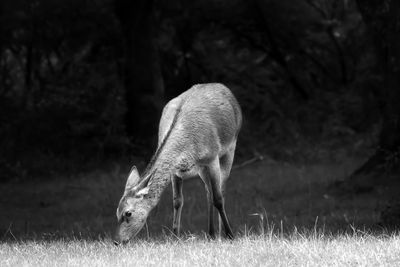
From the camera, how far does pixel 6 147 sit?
58.0ft

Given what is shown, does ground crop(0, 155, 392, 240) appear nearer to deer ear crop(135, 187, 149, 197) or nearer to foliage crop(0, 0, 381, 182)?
deer ear crop(135, 187, 149, 197)

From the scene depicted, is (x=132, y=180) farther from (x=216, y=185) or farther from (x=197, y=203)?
(x=197, y=203)

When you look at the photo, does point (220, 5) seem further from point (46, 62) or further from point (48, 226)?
point (48, 226)

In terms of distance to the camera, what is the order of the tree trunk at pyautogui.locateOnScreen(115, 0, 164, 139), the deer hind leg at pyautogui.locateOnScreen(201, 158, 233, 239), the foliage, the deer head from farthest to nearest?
the tree trunk at pyautogui.locateOnScreen(115, 0, 164, 139) → the foliage → the deer hind leg at pyautogui.locateOnScreen(201, 158, 233, 239) → the deer head

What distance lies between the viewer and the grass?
21.5 ft

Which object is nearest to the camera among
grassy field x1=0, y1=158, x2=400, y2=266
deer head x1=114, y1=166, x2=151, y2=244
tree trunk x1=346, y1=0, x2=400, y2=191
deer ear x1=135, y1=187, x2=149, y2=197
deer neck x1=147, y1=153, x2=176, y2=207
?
grassy field x1=0, y1=158, x2=400, y2=266

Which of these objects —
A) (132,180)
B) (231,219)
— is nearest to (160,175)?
(132,180)

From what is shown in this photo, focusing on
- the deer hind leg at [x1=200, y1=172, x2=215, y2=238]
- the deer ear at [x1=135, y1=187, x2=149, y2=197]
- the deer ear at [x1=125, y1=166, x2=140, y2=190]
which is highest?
the deer ear at [x1=125, y1=166, x2=140, y2=190]

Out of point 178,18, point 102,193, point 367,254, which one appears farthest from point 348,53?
point 367,254

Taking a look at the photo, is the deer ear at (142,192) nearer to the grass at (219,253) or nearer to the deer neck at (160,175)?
the deer neck at (160,175)

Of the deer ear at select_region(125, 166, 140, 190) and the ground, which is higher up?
the deer ear at select_region(125, 166, 140, 190)

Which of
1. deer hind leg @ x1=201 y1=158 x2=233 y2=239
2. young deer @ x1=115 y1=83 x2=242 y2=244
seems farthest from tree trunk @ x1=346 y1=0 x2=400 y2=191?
deer hind leg @ x1=201 y1=158 x2=233 y2=239

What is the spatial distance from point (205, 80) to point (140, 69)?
2913 millimetres

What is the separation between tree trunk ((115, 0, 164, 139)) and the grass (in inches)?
403
